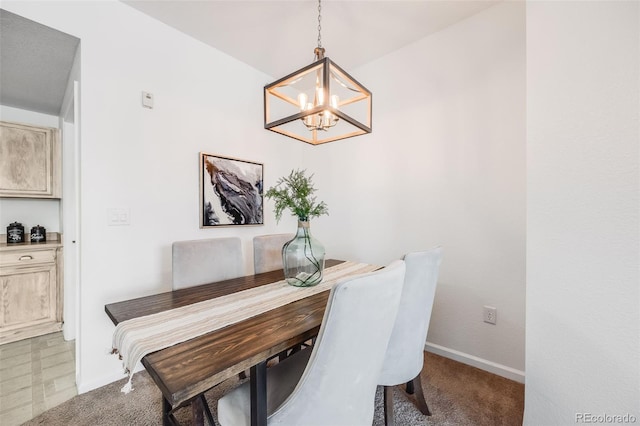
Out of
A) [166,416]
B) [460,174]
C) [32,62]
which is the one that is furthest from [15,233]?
[460,174]

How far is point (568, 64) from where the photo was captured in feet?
3.47

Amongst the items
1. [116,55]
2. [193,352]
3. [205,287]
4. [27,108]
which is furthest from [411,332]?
[27,108]

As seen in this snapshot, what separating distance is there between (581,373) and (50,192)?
4.31 meters

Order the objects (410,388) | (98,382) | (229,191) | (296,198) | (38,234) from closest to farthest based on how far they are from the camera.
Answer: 1. (296,198)
2. (410,388)
3. (98,382)
4. (229,191)
5. (38,234)

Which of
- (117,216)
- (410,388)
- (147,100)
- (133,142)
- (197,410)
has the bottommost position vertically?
(410,388)

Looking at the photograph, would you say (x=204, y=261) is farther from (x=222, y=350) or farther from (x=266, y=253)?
(x=222, y=350)

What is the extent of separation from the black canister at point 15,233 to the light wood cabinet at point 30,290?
0.14m

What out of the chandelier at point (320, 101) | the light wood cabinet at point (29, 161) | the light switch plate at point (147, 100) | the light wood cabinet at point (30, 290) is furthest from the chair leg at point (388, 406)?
the light wood cabinet at point (29, 161)

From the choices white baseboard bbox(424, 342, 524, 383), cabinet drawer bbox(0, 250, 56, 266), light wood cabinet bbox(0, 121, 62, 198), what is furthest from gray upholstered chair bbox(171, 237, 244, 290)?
light wood cabinet bbox(0, 121, 62, 198)

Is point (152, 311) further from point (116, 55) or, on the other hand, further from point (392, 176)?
point (392, 176)

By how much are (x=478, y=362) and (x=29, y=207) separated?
4655 millimetres

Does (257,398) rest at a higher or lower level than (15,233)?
lower

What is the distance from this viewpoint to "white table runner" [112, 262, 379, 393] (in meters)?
0.86

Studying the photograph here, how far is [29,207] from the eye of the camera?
114 inches
